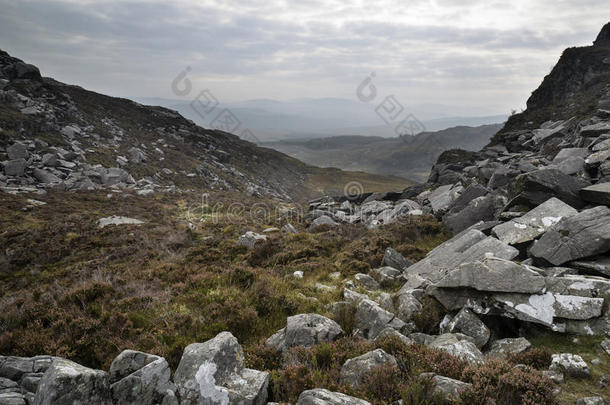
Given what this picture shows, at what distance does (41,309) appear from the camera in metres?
8.08

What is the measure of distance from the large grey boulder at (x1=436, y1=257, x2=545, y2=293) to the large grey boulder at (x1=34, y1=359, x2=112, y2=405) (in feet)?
→ 25.5

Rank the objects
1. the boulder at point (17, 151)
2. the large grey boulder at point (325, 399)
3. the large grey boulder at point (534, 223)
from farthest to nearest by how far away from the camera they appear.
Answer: the boulder at point (17, 151), the large grey boulder at point (534, 223), the large grey boulder at point (325, 399)

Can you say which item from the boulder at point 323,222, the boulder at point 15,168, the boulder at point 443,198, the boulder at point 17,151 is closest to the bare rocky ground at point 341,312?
the boulder at point 443,198

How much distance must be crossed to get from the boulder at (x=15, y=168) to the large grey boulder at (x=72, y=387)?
3397cm

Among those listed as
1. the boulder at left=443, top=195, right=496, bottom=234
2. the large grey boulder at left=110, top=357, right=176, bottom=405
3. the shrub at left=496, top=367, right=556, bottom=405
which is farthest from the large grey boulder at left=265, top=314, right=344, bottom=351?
the boulder at left=443, top=195, right=496, bottom=234

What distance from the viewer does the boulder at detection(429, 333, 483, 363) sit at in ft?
19.7

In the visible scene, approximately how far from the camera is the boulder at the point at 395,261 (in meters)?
12.6

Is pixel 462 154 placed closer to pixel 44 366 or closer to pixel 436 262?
pixel 436 262

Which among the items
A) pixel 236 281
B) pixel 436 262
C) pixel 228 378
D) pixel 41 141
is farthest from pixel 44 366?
pixel 41 141

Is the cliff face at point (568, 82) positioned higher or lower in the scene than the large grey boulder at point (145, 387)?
higher

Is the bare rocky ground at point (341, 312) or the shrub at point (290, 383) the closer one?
the bare rocky ground at point (341, 312)

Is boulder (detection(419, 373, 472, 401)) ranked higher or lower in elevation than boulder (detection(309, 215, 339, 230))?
lower

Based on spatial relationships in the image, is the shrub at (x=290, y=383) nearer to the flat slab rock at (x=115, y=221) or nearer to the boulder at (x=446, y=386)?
the boulder at (x=446, y=386)

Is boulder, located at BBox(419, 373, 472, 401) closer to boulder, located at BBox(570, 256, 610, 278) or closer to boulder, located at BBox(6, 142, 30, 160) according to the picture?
boulder, located at BBox(570, 256, 610, 278)
